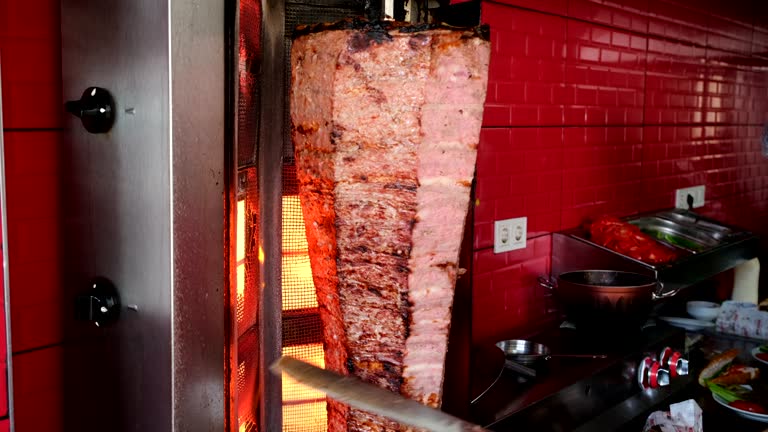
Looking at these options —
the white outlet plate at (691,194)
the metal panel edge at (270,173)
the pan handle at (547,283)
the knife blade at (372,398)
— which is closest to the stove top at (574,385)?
the pan handle at (547,283)

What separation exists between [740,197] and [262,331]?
464cm

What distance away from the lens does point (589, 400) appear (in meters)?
2.42

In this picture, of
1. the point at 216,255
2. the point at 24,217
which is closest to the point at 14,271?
the point at 24,217

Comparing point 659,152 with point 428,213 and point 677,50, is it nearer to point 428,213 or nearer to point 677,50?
point 677,50

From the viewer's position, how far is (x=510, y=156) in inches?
110

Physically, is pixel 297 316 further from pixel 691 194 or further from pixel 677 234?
pixel 691 194

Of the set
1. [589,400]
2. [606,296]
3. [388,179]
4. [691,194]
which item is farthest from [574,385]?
[691,194]

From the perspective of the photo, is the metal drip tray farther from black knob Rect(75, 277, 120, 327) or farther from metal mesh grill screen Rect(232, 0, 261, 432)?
black knob Rect(75, 277, 120, 327)

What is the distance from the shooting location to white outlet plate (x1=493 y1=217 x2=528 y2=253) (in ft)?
9.07

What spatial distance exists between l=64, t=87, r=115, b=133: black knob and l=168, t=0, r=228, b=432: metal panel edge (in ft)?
0.44

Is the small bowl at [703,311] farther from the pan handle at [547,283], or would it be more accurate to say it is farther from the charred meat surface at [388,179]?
the charred meat surface at [388,179]

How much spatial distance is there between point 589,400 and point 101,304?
6.28ft

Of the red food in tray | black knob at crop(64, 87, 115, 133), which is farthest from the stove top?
black knob at crop(64, 87, 115, 133)

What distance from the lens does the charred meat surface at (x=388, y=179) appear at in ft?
3.28
